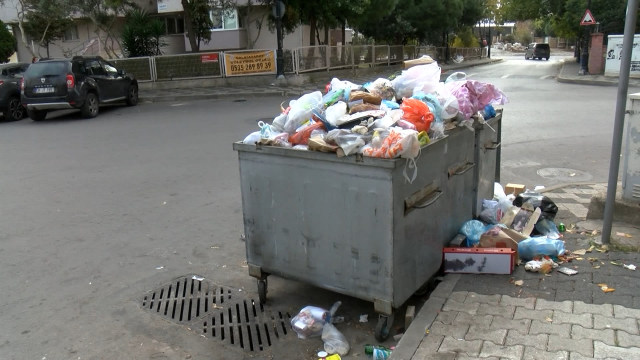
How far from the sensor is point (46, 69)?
14422mm

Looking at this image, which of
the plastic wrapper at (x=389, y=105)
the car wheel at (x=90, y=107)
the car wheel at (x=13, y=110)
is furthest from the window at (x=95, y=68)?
the plastic wrapper at (x=389, y=105)

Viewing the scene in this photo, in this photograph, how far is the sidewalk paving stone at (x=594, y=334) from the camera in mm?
3070

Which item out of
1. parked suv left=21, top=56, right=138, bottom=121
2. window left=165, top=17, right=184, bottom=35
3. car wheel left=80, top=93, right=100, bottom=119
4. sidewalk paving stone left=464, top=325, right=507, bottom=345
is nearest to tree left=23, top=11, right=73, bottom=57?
window left=165, top=17, right=184, bottom=35

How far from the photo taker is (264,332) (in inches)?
145

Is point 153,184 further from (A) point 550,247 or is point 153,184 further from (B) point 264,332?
(A) point 550,247

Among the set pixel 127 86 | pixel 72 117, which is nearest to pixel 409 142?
pixel 72 117

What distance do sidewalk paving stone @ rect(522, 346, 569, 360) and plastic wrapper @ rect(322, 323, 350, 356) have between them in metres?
1.06

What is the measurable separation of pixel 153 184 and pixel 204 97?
1189cm

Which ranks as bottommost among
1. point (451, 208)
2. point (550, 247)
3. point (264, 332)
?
point (264, 332)

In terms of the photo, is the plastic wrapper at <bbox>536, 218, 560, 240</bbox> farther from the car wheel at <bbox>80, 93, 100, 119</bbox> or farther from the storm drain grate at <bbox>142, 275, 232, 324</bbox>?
the car wheel at <bbox>80, 93, 100, 119</bbox>

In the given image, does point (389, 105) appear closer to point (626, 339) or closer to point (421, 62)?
point (421, 62)

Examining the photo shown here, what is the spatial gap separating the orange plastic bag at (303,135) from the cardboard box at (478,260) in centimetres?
133

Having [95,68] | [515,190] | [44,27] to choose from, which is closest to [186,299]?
[515,190]

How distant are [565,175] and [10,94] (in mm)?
14303
